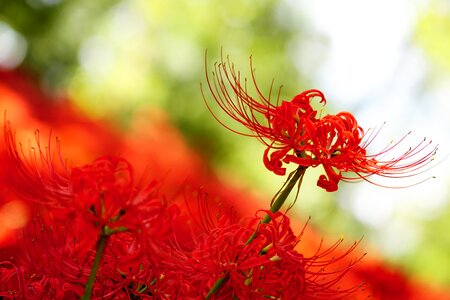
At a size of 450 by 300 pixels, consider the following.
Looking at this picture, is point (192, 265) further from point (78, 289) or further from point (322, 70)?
point (322, 70)

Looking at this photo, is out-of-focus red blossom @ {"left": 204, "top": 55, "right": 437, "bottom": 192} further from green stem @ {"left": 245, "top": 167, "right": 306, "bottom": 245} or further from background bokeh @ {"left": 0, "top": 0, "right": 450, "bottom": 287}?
background bokeh @ {"left": 0, "top": 0, "right": 450, "bottom": 287}

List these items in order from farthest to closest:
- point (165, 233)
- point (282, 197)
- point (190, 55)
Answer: point (190, 55), point (282, 197), point (165, 233)

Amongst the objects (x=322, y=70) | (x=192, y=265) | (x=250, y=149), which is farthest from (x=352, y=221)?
(x=192, y=265)

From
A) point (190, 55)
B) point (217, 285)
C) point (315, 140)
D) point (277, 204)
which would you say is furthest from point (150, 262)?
point (190, 55)

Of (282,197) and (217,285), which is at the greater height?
(282,197)

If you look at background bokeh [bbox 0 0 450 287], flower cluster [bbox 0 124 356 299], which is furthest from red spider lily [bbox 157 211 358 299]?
background bokeh [bbox 0 0 450 287]

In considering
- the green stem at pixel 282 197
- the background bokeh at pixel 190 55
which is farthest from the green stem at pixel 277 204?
the background bokeh at pixel 190 55

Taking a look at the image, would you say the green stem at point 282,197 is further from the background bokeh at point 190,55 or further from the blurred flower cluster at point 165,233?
the background bokeh at point 190,55

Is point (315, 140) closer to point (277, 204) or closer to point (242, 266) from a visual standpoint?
point (277, 204)

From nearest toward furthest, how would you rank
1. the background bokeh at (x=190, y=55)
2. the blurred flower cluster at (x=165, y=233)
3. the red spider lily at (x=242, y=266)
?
the blurred flower cluster at (x=165, y=233), the red spider lily at (x=242, y=266), the background bokeh at (x=190, y=55)
